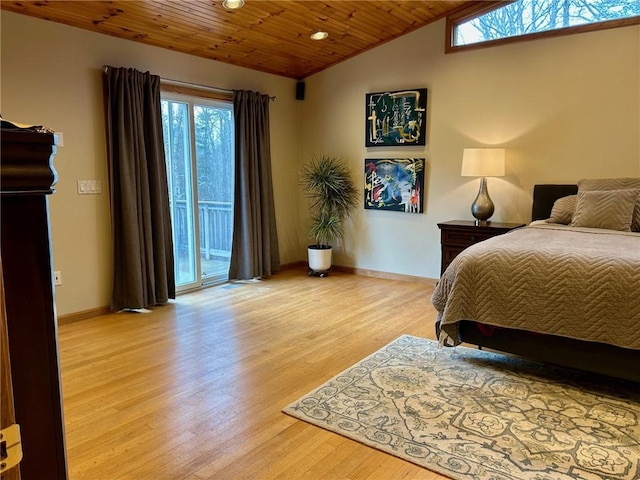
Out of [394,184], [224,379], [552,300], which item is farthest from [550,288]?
[394,184]

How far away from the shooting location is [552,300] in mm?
2670

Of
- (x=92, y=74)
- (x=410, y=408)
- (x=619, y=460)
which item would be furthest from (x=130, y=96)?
(x=619, y=460)

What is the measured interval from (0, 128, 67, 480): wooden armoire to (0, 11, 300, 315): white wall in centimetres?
349

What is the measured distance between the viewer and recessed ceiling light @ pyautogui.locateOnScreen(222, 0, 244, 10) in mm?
3832

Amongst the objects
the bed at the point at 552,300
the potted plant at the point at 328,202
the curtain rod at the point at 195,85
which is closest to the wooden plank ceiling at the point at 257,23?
the curtain rod at the point at 195,85

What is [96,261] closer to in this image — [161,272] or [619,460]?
[161,272]

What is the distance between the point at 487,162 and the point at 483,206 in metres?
0.43

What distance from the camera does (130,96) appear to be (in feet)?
→ 13.7

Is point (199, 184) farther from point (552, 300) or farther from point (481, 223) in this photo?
point (552, 300)

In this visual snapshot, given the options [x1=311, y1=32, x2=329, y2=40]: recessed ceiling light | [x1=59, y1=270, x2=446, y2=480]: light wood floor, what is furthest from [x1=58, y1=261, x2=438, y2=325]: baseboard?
[x1=311, y1=32, x2=329, y2=40]: recessed ceiling light

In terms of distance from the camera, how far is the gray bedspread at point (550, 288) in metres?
2.51

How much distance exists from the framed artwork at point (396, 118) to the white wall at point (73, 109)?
2.18m

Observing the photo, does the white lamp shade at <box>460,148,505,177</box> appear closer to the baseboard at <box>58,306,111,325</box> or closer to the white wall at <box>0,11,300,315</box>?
the white wall at <box>0,11,300,315</box>

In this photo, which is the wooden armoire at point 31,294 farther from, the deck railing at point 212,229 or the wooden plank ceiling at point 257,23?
the deck railing at point 212,229
